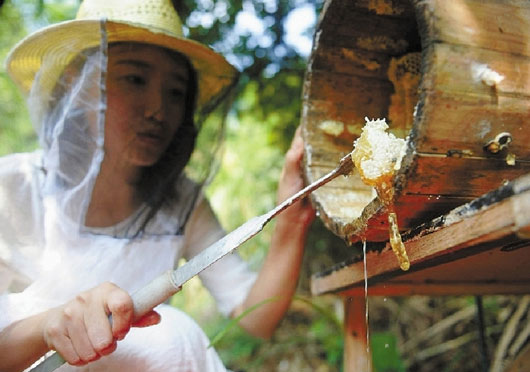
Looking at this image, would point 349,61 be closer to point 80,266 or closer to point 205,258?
point 205,258

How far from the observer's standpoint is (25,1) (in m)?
3.08

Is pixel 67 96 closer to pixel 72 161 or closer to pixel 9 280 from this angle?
pixel 72 161

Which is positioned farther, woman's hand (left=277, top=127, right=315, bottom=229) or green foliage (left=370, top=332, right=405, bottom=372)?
green foliage (left=370, top=332, right=405, bottom=372)

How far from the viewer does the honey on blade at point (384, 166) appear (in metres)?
0.84

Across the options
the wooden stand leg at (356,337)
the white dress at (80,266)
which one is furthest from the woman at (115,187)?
the wooden stand leg at (356,337)

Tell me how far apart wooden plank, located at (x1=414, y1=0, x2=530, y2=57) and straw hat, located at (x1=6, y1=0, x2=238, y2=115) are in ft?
2.98

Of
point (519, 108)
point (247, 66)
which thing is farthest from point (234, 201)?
point (519, 108)

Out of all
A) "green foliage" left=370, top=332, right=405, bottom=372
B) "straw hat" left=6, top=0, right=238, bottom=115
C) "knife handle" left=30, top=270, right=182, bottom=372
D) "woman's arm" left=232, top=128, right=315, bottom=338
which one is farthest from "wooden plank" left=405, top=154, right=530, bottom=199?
"green foliage" left=370, top=332, right=405, bottom=372

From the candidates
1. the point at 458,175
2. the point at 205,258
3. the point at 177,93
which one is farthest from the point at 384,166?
the point at 177,93

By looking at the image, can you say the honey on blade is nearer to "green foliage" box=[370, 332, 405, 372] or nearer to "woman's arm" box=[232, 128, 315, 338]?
"woman's arm" box=[232, 128, 315, 338]

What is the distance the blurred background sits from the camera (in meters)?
2.12

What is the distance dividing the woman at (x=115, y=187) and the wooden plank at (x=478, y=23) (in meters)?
0.66

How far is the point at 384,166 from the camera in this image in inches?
33.7

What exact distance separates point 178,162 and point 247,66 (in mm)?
658
